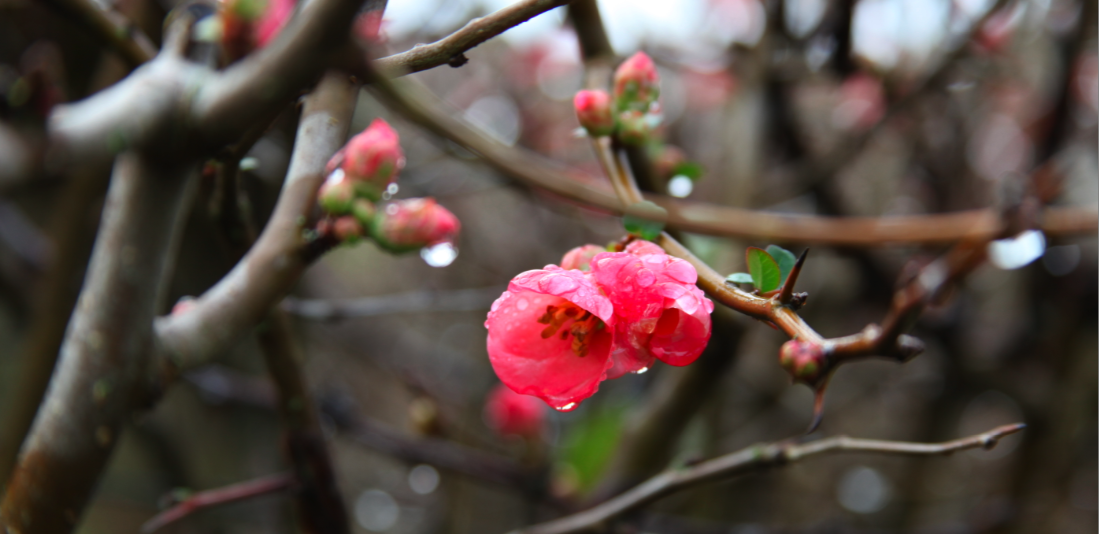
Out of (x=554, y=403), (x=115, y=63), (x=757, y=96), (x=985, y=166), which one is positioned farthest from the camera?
(x=985, y=166)

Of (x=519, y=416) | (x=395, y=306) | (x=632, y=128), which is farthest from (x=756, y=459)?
(x=519, y=416)

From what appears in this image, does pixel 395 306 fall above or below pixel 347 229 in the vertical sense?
below

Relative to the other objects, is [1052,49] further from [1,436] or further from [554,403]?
[1,436]

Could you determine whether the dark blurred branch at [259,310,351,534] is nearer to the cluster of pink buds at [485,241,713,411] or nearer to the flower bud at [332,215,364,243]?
the flower bud at [332,215,364,243]

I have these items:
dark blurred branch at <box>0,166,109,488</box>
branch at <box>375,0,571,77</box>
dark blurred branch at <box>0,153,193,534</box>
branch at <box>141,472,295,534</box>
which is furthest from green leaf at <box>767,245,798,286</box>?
dark blurred branch at <box>0,166,109,488</box>

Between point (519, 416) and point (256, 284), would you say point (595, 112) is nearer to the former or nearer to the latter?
point (256, 284)

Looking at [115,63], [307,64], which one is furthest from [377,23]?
[115,63]
